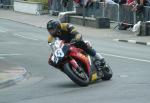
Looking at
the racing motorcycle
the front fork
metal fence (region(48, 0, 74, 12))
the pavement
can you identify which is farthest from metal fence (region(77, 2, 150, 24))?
the racing motorcycle

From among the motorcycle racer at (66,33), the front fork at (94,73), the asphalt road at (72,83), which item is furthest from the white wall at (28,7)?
the motorcycle racer at (66,33)

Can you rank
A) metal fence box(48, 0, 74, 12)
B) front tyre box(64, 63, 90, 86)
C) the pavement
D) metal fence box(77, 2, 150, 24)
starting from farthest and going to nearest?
metal fence box(48, 0, 74, 12) < metal fence box(77, 2, 150, 24) < the pavement < front tyre box(64, 63, 90, 86)

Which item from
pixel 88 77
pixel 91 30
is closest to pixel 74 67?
pixel 88 77

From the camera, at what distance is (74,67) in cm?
1397

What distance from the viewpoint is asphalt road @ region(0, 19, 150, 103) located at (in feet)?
40.3

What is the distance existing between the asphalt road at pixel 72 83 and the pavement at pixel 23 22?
0.26m

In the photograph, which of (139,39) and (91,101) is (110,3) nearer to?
(139,39)

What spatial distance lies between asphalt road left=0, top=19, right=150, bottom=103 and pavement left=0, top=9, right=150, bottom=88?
261 millimetres

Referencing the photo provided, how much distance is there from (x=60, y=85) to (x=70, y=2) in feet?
91.2

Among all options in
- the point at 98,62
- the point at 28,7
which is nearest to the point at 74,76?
the point at 98,62

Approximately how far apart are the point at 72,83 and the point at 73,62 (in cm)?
95

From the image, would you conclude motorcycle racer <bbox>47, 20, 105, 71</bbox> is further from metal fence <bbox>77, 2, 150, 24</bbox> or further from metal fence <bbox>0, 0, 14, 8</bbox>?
metal fence <bbox>0, 0, 14, 8</bbox>

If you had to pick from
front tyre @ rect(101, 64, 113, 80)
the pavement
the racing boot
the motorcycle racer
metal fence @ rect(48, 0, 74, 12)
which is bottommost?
the pavement

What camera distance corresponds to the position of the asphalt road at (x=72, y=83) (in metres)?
12.3
